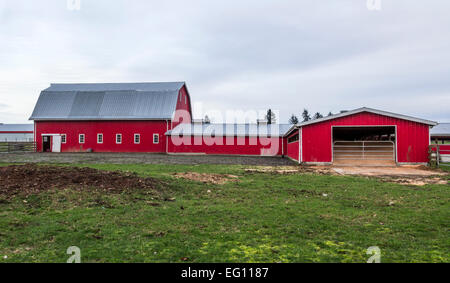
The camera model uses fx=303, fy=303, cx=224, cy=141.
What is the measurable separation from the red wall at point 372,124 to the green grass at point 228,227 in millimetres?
12037

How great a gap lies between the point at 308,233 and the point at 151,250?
255cm

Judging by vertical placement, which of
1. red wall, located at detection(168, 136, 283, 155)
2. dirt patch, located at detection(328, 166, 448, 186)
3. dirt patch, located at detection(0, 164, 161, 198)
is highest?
red wall, located at detection(168, 136, 283, 155)

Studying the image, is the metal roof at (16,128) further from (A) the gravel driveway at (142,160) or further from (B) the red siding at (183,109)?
(A) the gravel driveway at (142,160)

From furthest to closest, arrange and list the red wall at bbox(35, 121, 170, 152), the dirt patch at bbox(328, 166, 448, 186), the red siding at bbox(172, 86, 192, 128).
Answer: the red siding at bbox(172, 86, 192, 128) < the red wall at bbox(35, 121, 170, 152) < the dirt patch at bbox(328, 166, 448, 186)

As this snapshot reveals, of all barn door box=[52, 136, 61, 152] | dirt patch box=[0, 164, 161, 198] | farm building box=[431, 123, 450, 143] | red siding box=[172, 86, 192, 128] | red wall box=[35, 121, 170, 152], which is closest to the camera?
dirt patch box=[0, 164, 161, 198]

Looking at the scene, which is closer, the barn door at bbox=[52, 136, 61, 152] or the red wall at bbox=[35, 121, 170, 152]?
the red wall at bbox=[35, 121, 170, 152]

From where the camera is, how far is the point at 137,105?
3734 centimetres

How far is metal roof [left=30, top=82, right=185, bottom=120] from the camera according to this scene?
3641cm

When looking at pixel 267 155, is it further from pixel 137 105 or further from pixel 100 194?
pixel 100 194

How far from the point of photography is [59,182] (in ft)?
28.1

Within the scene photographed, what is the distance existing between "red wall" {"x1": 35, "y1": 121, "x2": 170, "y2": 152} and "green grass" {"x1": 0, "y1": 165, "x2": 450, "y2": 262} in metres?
27.9

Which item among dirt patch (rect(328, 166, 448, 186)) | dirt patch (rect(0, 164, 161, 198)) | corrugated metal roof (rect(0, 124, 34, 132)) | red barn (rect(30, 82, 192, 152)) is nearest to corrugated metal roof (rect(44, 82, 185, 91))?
red barn (rect(30, 82, 192, 152))

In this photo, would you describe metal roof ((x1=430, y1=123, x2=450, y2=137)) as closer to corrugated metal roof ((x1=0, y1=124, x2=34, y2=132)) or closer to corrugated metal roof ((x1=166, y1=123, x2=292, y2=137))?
corrugated metal roof ((x1=166, y1=123, x2=292, y2=137))
